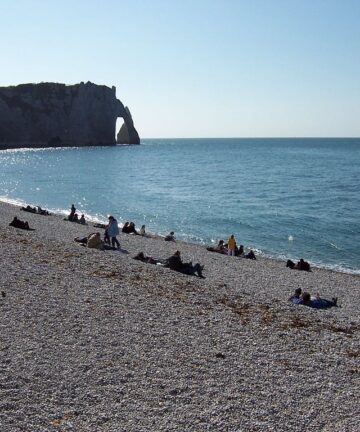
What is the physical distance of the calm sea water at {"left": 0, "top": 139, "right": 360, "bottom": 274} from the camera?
36531 mm

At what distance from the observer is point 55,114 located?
138 m

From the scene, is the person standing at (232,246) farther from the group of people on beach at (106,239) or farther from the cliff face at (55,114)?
the cliff face at (55,114)

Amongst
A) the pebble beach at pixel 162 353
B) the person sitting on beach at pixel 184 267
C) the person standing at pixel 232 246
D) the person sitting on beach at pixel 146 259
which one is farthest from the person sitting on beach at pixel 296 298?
the person standing at pixel 232 246

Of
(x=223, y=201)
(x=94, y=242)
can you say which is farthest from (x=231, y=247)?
(x=223, y=201)

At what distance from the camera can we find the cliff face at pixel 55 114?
134 meters

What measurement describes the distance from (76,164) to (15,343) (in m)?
93.9

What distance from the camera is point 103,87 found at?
144m

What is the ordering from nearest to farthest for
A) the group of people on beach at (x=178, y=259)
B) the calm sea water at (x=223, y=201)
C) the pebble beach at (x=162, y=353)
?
the pebble beach at (x=162, y=353) < the group of people on beach at (x=178, y=259) < the calm sea water at (x=223, y=201)

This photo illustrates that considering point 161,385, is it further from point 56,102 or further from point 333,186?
point 56,102

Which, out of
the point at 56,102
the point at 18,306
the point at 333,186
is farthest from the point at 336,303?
the point at 56,102

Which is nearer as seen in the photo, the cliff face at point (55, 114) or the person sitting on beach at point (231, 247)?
the person sitting on beach at point (231, 247)

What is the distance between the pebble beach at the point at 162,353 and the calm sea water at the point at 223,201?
49.9 ft

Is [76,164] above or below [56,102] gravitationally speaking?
below

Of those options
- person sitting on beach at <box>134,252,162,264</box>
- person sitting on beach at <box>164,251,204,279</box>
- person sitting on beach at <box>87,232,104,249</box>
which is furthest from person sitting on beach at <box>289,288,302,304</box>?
person sitting on beach at <box>87,232,104,249</box>
